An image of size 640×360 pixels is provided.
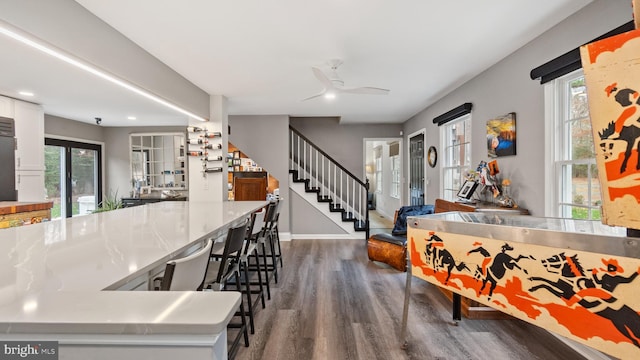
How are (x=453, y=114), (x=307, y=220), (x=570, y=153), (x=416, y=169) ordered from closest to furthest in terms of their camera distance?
(x=570, y=153)
(x=453, y=114)
(x=307, y=220)
(x=416, y=169)

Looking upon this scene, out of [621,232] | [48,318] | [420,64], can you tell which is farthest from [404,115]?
[48,318]

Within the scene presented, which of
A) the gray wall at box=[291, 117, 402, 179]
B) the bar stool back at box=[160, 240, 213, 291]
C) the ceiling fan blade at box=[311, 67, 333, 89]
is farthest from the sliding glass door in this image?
the bar stool back at box=[160, 240, 213, 291]

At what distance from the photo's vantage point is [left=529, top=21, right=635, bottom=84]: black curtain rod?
88.7 inches

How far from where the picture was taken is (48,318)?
2.26 ft

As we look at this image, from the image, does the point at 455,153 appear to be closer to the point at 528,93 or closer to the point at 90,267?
the point at 528,93

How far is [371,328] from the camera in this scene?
8.16ft

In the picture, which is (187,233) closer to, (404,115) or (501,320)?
(501,320)

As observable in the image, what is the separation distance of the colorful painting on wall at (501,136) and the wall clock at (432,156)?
1731mm

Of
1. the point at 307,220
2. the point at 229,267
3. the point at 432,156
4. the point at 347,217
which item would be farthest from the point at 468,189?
the point at 307,220

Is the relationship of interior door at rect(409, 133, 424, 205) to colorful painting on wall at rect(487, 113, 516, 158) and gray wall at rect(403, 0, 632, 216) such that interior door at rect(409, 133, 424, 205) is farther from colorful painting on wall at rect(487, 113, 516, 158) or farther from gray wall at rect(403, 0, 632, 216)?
colorful painting on wall at rect(487, 113, 516, 158)

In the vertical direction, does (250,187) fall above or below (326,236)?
above

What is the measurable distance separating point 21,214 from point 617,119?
4849 millimetres

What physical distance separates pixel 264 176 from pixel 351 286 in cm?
446

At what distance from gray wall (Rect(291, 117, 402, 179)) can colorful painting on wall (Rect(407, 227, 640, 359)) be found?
5.55 m
